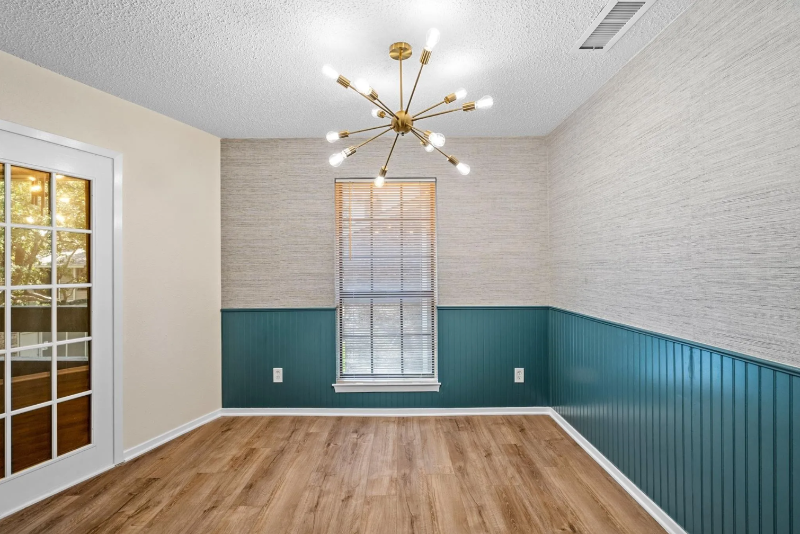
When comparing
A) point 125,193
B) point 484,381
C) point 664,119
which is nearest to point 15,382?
point 125,193

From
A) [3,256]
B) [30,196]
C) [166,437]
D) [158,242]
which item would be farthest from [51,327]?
[166,437]

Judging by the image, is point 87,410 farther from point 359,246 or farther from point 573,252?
point 573,252

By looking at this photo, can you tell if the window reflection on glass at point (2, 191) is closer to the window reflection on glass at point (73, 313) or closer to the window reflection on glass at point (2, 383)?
the window reflection on glass at point (73, 313)

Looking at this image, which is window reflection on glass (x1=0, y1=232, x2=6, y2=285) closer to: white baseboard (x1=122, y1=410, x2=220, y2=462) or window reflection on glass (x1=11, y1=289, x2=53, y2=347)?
window reflection on glass (x1=11, y1=289, x2=53, y2=347)

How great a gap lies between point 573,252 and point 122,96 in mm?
3453

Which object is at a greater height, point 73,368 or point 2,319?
point 2,319

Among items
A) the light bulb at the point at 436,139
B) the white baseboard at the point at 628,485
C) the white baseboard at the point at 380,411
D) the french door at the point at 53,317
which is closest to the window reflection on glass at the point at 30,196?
the french door at the point at 53,317

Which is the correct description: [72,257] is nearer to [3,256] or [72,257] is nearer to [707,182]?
[3,256]

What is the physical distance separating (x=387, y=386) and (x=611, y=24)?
302cm

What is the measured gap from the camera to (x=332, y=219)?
364 cm

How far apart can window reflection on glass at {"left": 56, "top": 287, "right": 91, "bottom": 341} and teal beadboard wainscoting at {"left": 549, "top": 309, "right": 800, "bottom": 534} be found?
3.39 meters

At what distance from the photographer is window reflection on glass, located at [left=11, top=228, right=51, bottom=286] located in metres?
2.25

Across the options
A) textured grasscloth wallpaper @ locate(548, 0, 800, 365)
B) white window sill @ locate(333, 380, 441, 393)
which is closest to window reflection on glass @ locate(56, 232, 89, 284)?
white window sill @ locate(333, 380, 441, 393)

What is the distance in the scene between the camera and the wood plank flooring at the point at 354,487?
81.9 inches
